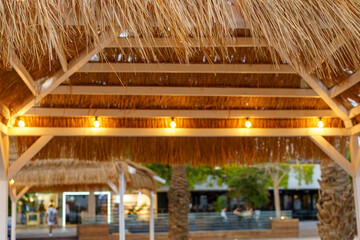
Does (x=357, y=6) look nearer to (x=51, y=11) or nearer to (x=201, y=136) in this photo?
(x=51, y=11)

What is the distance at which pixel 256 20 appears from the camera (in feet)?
11.1

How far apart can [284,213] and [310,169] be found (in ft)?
31.8

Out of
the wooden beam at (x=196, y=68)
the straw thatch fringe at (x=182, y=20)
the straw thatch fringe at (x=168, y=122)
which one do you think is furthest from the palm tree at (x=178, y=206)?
the straw thatch fringe at (x=182, y=20)

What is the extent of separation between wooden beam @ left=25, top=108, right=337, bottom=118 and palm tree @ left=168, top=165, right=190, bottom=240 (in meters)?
5.23

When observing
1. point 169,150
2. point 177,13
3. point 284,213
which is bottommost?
point 284,213

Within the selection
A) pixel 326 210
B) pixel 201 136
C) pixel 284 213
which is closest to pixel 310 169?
pixel 284 213

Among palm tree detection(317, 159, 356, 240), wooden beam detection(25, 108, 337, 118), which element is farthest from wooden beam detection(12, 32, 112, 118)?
palm tree detection(317, 159, 356, 240)

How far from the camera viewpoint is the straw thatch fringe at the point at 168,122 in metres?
6.86

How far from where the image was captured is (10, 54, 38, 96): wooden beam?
14.5ft

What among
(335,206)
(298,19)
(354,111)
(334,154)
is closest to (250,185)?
(335,206)

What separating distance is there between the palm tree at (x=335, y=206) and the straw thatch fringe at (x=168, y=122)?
104 centimetres

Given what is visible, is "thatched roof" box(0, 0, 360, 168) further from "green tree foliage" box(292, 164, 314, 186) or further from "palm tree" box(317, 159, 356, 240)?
"green tree foliage" box(292, 164, 314, 186)

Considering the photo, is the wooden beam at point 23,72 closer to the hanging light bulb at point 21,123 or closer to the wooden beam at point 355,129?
the hanging light bulb at point 21,123

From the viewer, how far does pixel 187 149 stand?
758 cm
